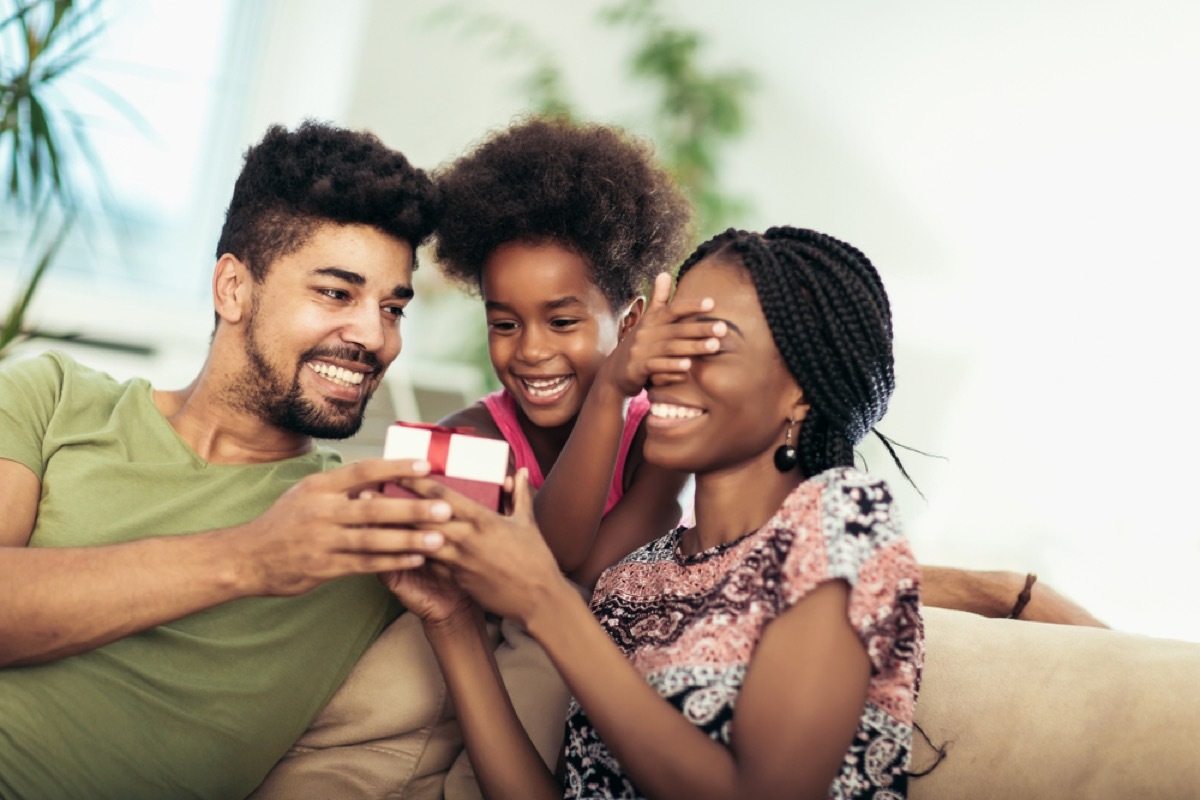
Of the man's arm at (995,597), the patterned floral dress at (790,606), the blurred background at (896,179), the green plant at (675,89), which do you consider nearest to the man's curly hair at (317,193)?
the patterned floral dress at (790,606)

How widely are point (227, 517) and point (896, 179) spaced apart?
142 inches

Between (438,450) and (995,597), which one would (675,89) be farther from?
(438,450)

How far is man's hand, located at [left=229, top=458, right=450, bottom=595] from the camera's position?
1.31 metres

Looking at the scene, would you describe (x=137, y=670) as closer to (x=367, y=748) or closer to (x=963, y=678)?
(x=367, y=748)

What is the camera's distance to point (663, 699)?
4.24 ft

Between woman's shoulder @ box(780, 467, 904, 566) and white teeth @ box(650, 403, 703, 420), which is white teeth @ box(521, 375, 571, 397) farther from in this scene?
woman's shoulder @ box(780, 467, 904, 566)

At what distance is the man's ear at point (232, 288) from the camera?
6.61 feet

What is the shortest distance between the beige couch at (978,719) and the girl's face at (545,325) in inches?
21.5

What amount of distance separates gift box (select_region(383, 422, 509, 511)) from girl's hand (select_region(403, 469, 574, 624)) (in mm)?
35

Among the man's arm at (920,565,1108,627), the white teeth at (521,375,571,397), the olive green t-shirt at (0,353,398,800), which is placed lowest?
the olive green t-shirt at (0,353,398,800)

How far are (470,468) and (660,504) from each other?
73 cm

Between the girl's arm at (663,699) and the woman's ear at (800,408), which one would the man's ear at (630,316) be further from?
the girl's arm at (663,699)

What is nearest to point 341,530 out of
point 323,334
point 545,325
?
point 323,334

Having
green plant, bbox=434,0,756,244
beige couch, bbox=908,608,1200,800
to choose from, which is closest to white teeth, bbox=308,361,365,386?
beige couch, bbox=908,608,1200,800
